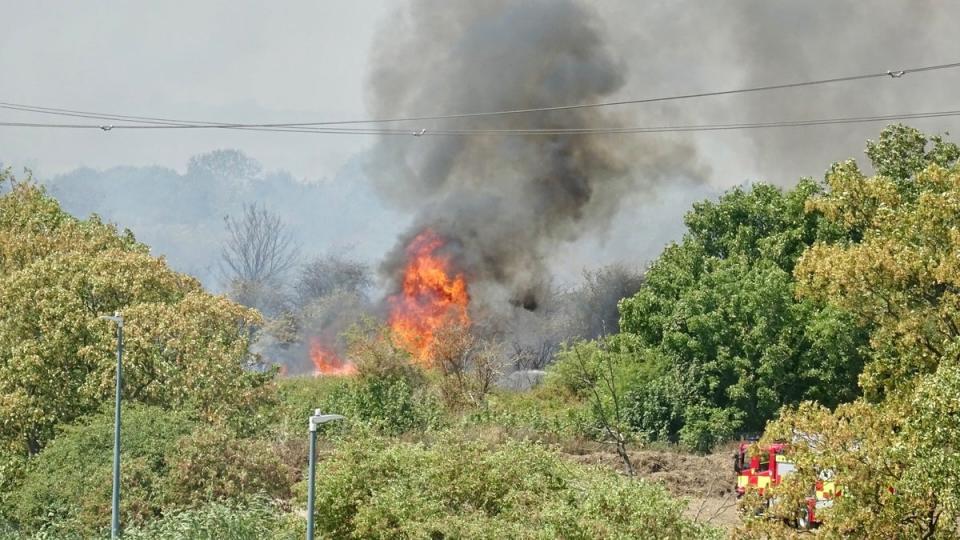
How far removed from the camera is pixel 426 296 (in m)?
65.1

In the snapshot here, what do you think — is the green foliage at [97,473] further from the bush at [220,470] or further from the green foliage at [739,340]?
the green foliage at [739,340]

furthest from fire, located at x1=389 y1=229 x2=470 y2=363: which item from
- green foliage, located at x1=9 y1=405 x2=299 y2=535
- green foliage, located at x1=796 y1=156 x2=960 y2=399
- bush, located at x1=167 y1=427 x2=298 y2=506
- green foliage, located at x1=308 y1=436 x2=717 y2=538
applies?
green foliage, located at x1=796 y1=156 x2=960 y2=399

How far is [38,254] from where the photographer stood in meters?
46.5

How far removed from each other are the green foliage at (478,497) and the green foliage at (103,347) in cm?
935

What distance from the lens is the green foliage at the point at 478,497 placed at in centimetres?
2312

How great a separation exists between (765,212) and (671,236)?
104380 millimetres

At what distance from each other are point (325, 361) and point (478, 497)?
147 feet

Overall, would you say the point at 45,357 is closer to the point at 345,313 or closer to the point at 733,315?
the point at 733,315

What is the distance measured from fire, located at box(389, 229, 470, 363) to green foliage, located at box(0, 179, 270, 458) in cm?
1945

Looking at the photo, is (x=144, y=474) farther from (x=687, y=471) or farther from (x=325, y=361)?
(x=325, y=361)

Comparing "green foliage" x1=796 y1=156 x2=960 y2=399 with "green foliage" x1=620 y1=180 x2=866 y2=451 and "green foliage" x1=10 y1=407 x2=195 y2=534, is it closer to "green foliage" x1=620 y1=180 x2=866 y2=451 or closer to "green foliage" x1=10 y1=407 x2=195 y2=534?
"green foliage" x1=10 y1=407 x2=195 y2=534

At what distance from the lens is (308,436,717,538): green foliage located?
2312cm

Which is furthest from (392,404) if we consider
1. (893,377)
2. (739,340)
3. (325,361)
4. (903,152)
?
(325,361)

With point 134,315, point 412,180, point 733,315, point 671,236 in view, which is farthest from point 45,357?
point 671,236
